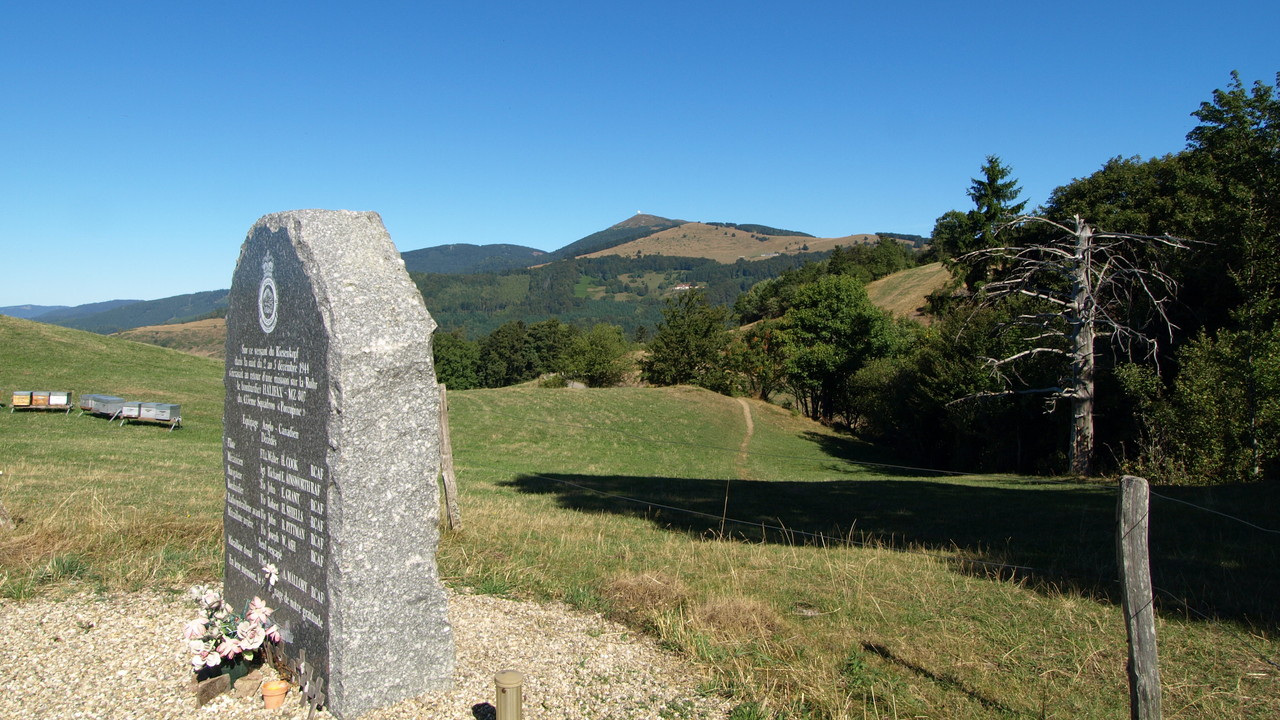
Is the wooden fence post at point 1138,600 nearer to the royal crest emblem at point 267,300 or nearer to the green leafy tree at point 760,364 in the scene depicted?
the royal crest emblem at point 267,300

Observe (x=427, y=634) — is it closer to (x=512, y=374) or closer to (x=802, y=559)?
(x=802, y=559)

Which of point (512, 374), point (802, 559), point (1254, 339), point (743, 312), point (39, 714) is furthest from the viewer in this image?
point (743, 312)

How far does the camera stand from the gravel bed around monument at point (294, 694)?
181 inches

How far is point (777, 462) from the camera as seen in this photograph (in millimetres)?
35688

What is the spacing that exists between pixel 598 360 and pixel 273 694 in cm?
6430

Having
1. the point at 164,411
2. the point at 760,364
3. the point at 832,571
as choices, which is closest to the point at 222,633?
the point at 832,571

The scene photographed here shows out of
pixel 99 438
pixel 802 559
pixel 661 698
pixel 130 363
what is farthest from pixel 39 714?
pixel 130 363

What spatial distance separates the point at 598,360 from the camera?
68.9 meters

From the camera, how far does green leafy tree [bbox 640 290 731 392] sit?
63781 millimetres

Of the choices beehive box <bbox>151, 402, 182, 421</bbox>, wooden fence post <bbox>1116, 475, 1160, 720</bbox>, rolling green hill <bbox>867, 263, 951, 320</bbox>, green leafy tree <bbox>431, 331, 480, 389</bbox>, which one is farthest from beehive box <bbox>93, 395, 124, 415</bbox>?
green leafy tree <bbox>431, 331, 480, 389</bbox>

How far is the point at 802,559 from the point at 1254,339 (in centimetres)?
1806

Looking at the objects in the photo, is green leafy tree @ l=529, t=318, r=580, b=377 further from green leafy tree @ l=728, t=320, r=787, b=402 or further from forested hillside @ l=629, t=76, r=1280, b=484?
forested hillside @ l=629, t=76, r=1280, b=484

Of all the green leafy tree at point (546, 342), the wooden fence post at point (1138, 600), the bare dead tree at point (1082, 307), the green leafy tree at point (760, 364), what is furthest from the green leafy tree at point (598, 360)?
the wooden fence post at point (1138, 600)

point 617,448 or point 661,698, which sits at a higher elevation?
point 661,698
